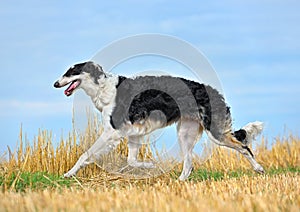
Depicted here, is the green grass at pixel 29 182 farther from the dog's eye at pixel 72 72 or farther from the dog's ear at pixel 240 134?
the dog's ear at pixel 240 134

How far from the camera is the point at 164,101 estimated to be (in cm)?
1026

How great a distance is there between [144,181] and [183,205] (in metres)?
4.74

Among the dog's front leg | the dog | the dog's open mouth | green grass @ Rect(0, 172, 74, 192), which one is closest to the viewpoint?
green grass @ Rect(0, 172, 74, 192)

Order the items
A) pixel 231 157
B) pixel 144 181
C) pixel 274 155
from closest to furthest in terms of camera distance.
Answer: pixel 144 181 < pixel 231 157 < pixel 274 155

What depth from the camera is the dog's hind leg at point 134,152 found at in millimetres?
10597

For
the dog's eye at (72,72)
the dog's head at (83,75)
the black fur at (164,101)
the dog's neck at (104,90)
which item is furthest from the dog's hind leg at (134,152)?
the dog's eye at (72,72)

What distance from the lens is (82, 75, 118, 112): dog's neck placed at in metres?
10.1

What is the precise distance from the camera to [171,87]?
10.3 meters

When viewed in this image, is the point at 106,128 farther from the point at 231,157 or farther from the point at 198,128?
the point at 231,157

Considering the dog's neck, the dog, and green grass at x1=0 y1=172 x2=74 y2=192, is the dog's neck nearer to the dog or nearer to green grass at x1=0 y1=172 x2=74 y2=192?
the dog

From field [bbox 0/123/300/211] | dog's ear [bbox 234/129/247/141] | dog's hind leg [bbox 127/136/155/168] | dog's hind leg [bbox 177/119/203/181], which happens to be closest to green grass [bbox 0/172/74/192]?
field [bbox 0/123/300/211]

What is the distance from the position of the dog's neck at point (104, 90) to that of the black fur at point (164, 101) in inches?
4.5

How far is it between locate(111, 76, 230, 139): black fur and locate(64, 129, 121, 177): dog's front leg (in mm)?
387

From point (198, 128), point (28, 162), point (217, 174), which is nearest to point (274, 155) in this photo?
point (217, 174)
